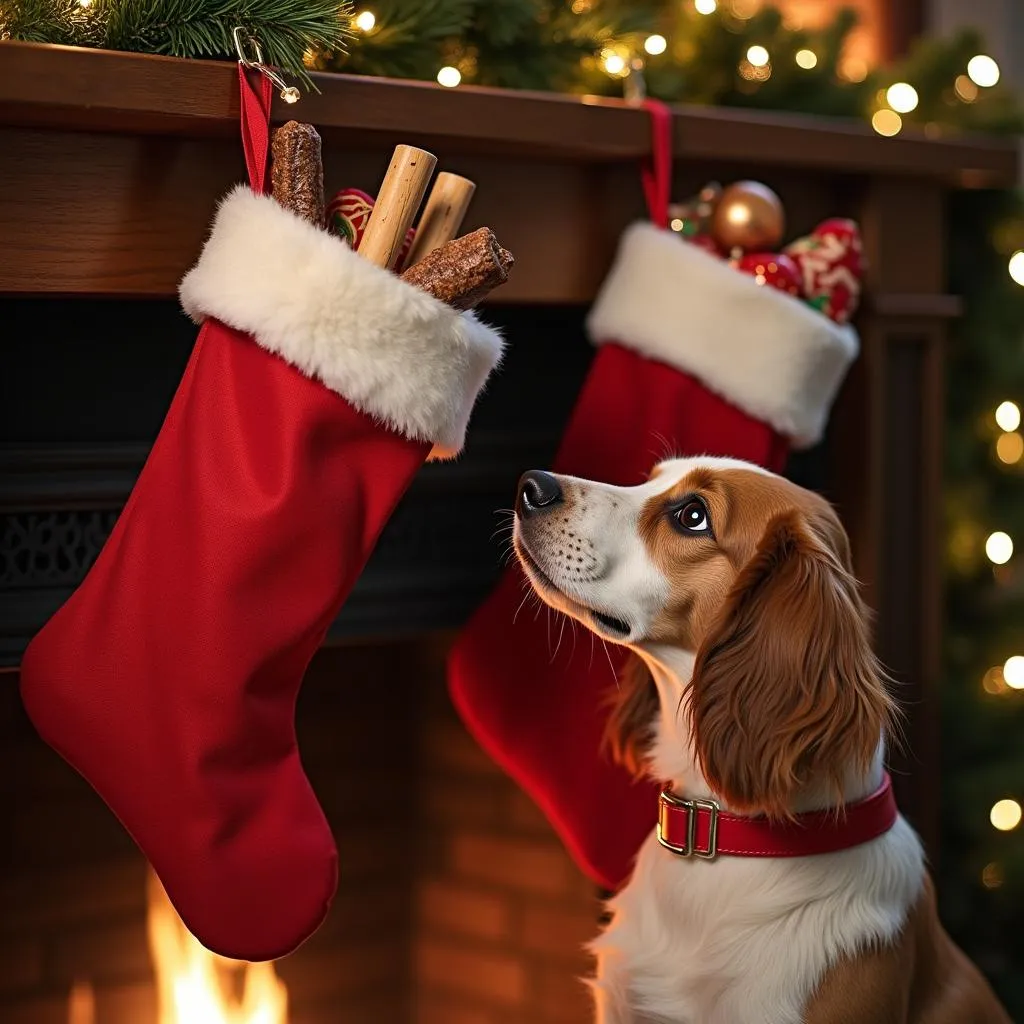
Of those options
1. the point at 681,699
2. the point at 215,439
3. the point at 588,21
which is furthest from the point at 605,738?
the point at 588,21

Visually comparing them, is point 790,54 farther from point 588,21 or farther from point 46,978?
point 46,978

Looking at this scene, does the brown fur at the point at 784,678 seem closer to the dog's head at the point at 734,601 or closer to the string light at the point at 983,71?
the dog's head at the point at 734,601

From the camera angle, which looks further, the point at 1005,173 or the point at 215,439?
the point at 1005,173

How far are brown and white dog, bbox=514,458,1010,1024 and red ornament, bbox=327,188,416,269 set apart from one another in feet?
0.97

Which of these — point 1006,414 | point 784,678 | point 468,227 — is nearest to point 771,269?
point 468,227

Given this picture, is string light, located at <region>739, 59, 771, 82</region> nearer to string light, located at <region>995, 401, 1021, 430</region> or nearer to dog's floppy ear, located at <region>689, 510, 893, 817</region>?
string light, located at <region>995, 401, 1021, 430</region>

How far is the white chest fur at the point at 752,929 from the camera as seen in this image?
1.57 metres

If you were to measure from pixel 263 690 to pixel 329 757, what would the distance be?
0.80 m

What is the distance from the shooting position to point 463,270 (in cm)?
153

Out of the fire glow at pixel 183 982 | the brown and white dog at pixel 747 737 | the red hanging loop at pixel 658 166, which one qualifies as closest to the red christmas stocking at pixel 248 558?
the brown and white dog at pixel 747 737

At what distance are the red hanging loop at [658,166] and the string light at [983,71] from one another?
0.83 metres

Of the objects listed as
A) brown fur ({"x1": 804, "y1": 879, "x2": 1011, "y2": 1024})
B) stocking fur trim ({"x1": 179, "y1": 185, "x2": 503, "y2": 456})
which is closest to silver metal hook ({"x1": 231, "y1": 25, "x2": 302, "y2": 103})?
stocking fur trim ({"x1": 179, "y1": 185, "x2": 503, "y2": 456})

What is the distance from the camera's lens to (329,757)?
234cm

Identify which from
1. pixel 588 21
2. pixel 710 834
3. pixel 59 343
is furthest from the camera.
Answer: pixel 588 21
